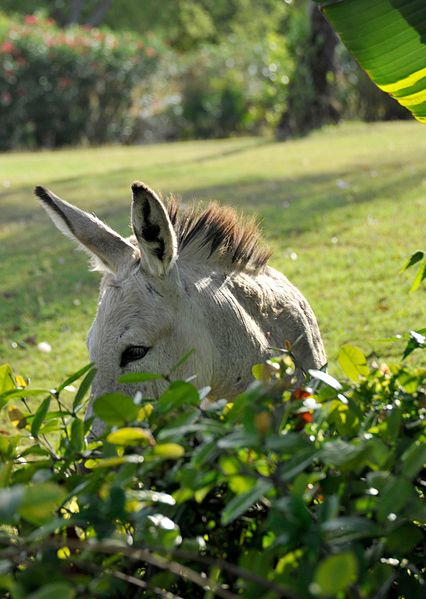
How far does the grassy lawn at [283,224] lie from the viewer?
878cm

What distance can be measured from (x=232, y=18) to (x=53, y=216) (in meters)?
58.9

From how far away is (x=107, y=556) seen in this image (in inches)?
99.6

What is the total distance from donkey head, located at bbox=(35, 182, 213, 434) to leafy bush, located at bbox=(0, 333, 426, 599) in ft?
3.88

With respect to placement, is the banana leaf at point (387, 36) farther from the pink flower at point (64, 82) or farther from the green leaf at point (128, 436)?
the pink flower at point (64, 82)

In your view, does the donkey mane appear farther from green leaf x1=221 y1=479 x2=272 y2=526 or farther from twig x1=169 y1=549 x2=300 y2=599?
twig x1=169 y1=549 x2=300 y2=599

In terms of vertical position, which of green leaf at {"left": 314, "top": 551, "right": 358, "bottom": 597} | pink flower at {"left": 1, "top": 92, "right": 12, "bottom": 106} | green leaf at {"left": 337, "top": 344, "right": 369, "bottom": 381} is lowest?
pink flower at {"left": 1, "top": 92, "right": 12, "bottom": 106}

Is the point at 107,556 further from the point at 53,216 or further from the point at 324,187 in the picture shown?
the point at 324,187

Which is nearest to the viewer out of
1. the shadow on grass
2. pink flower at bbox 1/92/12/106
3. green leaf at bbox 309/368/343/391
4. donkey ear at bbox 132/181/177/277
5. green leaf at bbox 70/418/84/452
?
green leaf at bbox 309/368/343/391

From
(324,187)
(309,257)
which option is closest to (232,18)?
(324,187)

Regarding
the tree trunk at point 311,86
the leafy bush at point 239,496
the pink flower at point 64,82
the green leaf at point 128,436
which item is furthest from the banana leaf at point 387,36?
the pink flower at point 64,82

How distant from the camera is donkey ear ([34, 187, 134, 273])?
4.69 metres

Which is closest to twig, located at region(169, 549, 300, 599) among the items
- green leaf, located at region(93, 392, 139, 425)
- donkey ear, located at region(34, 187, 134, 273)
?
green leaf, located at region(93, 392, 139, 425)

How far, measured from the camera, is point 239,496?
6.84 feet

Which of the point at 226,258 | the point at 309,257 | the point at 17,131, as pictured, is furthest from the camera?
the point at 17,131
